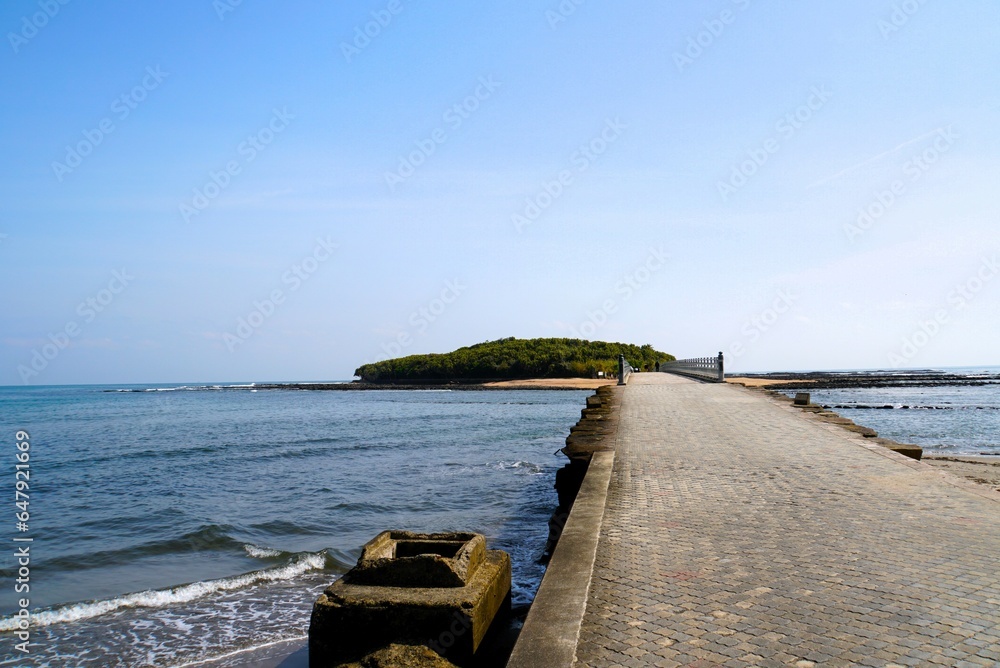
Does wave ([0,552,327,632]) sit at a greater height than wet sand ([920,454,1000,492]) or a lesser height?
lesser

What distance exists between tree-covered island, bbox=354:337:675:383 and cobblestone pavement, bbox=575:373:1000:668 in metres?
75.3

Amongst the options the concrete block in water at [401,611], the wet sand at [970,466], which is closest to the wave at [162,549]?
the concrete block in water at [401,611]

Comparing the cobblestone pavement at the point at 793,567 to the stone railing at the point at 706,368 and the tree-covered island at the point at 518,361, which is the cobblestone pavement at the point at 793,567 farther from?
the tree-covered island at the point at 518,361

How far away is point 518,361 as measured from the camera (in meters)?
97.5

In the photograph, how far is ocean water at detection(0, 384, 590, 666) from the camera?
264 inches

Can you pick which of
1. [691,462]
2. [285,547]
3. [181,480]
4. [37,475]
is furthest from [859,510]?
[37,475]

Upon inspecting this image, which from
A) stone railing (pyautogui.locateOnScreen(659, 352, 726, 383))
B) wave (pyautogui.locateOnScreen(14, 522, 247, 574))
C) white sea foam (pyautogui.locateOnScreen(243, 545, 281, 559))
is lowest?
wave (pyautogui.locateOnScreen(14, 522, 247, 574))

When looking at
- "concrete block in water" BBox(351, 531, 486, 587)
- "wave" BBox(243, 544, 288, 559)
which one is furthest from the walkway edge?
"wave" BBox(243, 544, 288, 559)

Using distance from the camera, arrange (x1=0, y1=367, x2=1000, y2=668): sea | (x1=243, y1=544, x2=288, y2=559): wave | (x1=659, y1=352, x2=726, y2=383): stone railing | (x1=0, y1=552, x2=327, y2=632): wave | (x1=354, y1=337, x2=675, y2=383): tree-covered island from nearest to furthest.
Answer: (x1=0, y1=367, x2=1000, y2=668): sea, (x1=0, y1=552, x2=327, y2=632): wave, (x1=243, y1=544, x2=288, y2=559): wave, (x1=659, y1=352, x2=726, y2=383): stone railing, (x1=354, y1=337, x2=675, y2=383): tree-covered island

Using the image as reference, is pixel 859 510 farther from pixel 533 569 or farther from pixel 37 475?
pixel 37 475

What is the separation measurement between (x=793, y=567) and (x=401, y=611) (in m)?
2.50

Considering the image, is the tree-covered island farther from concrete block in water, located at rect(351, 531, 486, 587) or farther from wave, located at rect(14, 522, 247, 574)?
concrete block in water, located at rect(351, 531, 486, 587)

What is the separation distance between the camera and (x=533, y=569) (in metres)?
7.83

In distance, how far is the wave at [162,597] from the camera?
7.14 m
